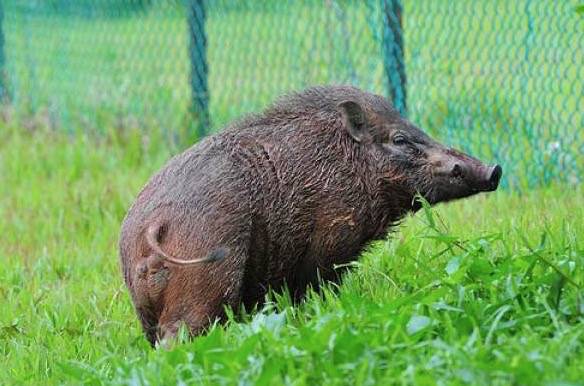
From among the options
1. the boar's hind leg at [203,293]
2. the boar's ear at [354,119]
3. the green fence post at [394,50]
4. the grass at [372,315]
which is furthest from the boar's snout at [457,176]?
the green fence post at [394,50]

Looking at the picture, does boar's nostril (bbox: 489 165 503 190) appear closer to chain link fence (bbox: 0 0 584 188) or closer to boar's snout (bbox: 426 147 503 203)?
boar's snout (bbox: 426 147 503 203)

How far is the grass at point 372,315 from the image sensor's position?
3590 mm

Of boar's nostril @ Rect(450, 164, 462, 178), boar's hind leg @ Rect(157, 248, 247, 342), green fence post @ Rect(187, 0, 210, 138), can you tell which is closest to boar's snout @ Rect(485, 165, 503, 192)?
boar's nostril @ Rect(450, 164, 462, 178)

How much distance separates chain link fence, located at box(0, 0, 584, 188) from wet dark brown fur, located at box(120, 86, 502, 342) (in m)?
2.21

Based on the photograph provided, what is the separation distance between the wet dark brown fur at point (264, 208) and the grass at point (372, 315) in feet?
0.49

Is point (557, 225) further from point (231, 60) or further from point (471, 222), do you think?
point (231, 60)

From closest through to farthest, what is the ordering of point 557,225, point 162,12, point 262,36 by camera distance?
point 557,225
point 262,36
point 162,12

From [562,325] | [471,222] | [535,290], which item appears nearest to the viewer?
[562,325]

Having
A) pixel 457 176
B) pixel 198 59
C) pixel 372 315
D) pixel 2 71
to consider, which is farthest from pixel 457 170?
pixel 2 71

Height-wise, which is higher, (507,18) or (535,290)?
(507,18)

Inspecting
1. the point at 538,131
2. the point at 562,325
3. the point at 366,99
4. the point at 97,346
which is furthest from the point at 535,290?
the point at 538,131

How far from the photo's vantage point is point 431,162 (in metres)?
4.89

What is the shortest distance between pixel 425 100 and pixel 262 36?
1665 mm

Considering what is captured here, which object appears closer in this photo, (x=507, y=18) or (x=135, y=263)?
(x=135, y=263)
